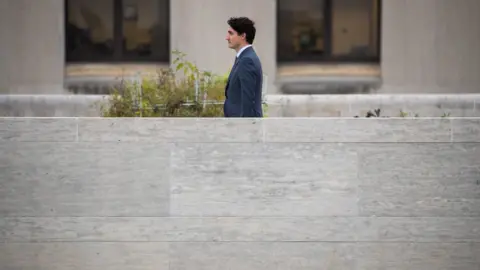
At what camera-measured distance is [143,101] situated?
27.0 feet

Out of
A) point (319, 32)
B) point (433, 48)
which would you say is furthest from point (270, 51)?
point (433, 48)

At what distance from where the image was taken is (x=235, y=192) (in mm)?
7422

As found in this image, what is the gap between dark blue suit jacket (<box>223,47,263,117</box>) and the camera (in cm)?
771

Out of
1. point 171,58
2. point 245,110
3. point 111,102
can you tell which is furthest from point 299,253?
point 171,58

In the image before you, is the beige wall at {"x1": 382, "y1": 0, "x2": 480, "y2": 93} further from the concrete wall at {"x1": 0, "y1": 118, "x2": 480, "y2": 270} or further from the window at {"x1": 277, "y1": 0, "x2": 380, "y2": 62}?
the concrete wall at {"x1": 0, "y1": 118, "x2": 480, "y2": 270}

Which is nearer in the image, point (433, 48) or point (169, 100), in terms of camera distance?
point (169, 100)

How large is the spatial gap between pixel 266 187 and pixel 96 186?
1441 mm

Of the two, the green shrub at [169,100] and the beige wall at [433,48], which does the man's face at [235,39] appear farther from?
the beige wall at [433,48]

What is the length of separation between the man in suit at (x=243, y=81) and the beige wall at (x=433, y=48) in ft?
19.5

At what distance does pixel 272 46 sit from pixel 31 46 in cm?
369

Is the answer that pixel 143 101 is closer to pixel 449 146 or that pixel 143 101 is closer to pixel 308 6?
pixel 449 146

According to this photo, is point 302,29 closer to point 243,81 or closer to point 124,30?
point 124,30

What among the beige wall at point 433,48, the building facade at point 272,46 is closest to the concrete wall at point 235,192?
the building facade at point 272,46

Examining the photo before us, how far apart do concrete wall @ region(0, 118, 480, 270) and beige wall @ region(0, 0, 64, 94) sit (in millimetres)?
6195
